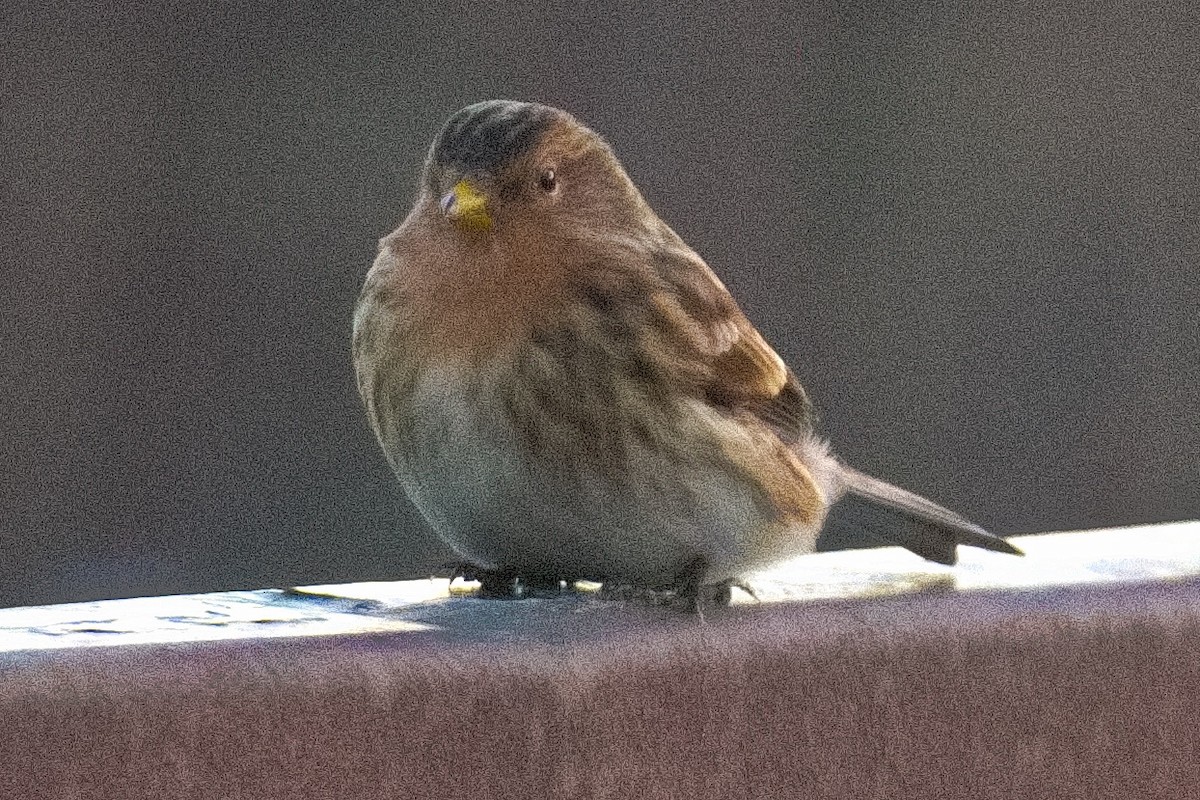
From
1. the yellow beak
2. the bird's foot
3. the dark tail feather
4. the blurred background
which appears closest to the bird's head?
the yellow beak

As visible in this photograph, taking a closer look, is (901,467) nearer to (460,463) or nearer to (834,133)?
(834,133)

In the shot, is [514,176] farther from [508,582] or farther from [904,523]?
[904,523]

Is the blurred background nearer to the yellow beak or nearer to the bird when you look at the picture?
the bird

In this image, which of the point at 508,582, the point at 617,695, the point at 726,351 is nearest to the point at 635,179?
the point at 726,351

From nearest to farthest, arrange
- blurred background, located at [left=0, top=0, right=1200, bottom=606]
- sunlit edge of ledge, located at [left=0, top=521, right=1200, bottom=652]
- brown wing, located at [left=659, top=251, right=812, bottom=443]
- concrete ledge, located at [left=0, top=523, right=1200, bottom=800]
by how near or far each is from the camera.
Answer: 1. concrete ledge, located at [left=0, top=523, right=1200, bottom=800]
2. sunlit edge of ledge, located at [left=0, top=521, right=1200, bottom=652]
3. brown wing, located at [left=659, top=251, right=812, bottom=443]
4. blurred background, located at [left=0, top=0, right=1200, bottom=606]

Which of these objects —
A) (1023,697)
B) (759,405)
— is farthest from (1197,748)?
(759,405)

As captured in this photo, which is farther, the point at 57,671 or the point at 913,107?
the point at 913,107
